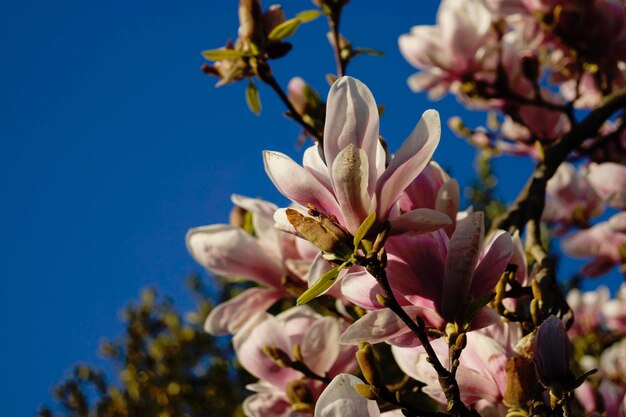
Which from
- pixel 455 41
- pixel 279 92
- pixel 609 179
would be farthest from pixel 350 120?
pixel 455 41

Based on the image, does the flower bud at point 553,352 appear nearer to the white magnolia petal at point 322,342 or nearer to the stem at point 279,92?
the white magnolia petal at point 322,342

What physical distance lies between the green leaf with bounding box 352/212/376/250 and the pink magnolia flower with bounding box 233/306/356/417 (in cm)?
43

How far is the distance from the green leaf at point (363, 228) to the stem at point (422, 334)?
0.07 ft

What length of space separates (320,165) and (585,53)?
3.93 ft

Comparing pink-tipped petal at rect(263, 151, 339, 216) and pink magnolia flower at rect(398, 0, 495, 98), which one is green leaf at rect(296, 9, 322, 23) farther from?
pink magnolia flower at rect(398, 0, 495, 98)

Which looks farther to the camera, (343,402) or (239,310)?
(239,310)

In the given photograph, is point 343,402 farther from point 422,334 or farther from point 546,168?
point 546,168

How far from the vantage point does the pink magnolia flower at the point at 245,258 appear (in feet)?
3.93

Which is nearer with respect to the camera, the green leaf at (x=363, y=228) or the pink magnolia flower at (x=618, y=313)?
the green leaf at (x=363, y=228)

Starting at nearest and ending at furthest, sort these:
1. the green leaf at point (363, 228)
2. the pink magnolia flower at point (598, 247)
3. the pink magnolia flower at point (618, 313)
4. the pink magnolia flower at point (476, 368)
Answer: the green leaf at point (363, 228), the pink magnolia flower at point (476, 368), the pink magnolia flower at point (598, 247), the pink magnolia flower at point (618, 313)

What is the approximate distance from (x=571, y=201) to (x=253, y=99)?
1.01 m

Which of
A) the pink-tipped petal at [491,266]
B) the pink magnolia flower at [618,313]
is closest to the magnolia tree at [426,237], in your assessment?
the pink-tipped petal at [491,266]

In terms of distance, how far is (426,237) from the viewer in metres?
0.79

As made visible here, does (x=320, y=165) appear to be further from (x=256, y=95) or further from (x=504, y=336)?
(x=256, y=95)
